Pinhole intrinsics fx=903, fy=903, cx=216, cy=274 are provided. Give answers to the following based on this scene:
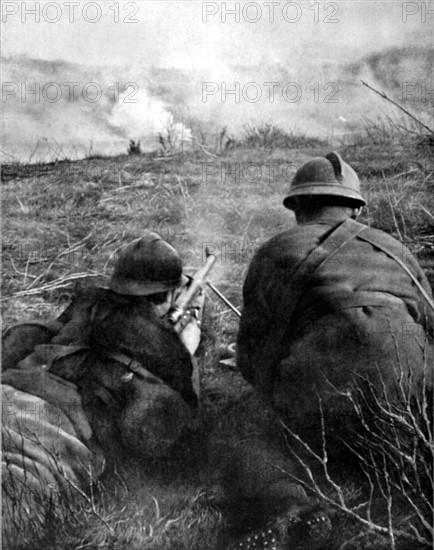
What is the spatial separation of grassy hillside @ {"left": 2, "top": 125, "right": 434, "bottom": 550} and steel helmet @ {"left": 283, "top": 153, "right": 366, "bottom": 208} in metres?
0.12

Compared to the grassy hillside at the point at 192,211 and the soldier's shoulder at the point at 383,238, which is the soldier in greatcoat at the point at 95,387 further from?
the soldier's shoulder at the point at 383,238

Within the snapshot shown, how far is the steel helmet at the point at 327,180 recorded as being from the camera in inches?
224

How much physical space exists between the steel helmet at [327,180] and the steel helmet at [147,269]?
83 cm

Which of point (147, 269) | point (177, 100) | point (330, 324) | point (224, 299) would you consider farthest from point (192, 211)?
point (330, 324)

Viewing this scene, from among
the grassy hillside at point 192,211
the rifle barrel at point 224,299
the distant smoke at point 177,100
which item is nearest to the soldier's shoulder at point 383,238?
the grassy hillside at point 192,211

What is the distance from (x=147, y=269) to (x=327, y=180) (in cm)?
127

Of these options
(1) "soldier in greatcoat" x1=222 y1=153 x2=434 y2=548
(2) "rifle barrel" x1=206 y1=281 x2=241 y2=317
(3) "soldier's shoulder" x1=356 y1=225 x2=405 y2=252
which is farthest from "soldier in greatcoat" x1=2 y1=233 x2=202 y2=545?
(3) "soldier's shoulder" x1=356 y1=225 x2=405 y2=252

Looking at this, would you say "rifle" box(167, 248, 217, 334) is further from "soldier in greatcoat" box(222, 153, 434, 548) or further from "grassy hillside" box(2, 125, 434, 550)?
"soldier in greatcoat" box(222, 153, 434, 548)

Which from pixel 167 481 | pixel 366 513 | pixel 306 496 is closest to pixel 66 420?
pixel 167 481

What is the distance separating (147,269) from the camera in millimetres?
5707

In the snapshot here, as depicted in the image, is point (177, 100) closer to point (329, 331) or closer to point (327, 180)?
point (327, 180)

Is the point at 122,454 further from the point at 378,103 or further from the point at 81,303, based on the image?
the point at 378,103

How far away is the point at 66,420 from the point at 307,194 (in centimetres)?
205

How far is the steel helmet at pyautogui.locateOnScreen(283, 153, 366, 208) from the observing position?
569 cm
